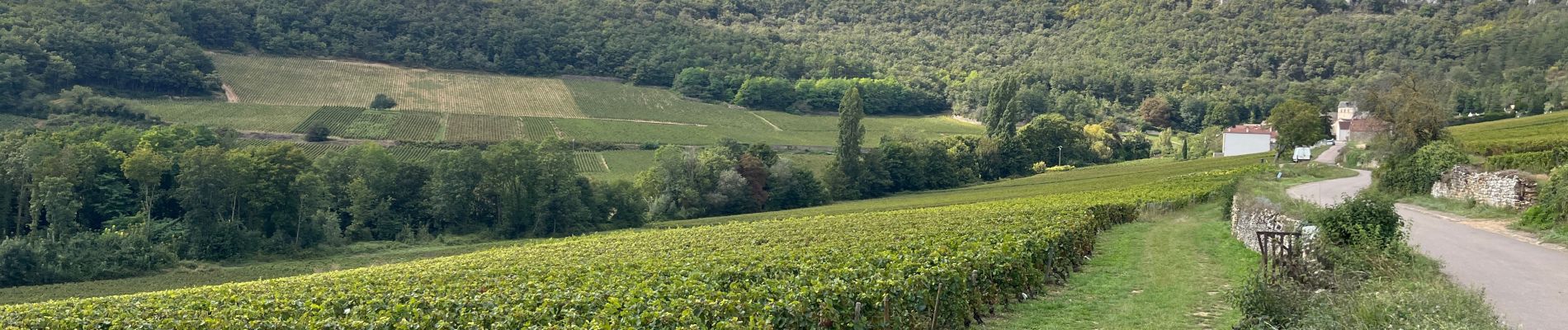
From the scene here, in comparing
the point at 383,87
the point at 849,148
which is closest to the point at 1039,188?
the point at 849,148

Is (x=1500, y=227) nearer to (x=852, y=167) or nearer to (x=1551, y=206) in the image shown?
(x=1551, y=206)

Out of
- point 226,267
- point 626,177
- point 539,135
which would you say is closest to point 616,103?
point 539,135

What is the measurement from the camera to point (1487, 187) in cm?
2795

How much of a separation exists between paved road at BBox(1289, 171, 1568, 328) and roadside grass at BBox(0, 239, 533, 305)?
3872cm

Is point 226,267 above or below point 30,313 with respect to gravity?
below

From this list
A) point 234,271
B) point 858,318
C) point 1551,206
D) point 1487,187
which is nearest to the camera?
point 858,318

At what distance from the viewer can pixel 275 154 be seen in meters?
62.2

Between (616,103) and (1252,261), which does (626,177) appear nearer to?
(616,103)

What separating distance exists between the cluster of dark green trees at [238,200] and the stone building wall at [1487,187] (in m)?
47.9

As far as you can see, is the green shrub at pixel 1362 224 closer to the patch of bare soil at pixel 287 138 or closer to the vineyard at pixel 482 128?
the patch of bare soil at pixel 287 138

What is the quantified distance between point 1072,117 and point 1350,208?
124222 millimetres

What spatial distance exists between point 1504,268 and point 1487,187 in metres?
12.3

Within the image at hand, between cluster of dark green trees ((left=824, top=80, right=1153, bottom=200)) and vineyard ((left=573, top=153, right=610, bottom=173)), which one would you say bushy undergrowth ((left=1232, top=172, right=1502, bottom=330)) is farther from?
vineyard ((left=573, top=153, right=610, bottom=173))

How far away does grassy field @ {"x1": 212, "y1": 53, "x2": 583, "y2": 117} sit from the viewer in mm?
112188
